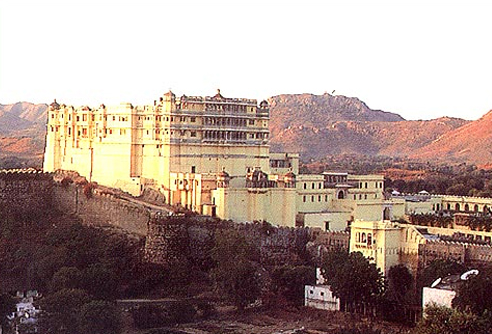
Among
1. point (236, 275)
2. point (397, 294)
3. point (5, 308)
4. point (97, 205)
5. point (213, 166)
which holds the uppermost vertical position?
point (213, 166)

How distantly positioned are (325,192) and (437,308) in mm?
17322

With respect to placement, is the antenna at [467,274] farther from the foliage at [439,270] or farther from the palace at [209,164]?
the palace at [209,164]

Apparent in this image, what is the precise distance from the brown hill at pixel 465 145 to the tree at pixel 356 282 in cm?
9098

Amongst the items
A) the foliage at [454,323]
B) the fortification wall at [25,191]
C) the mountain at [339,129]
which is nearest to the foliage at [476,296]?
the foliage at [454,323]

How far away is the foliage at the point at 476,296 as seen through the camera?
35656mm

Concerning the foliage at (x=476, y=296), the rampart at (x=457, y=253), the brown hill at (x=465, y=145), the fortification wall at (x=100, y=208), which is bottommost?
the foliage at (x=476, y=296)

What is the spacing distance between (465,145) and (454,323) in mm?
115089

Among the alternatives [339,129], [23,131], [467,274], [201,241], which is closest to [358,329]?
[467,274]

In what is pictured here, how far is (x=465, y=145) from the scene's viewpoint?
147m

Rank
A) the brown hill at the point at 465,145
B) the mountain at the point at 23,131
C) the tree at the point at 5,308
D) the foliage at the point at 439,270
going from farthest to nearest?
the brown hill at the point at 465,145 → the mountain at the point at 23,131 → the foliage at the point at 439,270 → the tree at the point at 5,308

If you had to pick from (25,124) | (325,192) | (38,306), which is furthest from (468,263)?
(25,124)

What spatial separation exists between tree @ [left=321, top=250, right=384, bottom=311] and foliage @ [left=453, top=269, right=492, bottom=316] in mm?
4220

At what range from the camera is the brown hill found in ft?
452

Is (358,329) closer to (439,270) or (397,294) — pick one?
(397,294)
